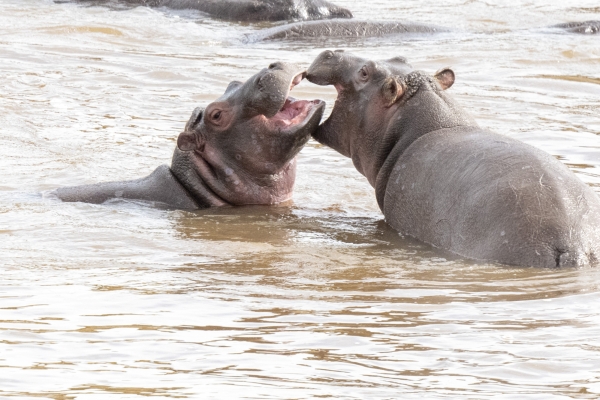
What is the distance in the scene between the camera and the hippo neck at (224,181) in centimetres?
738

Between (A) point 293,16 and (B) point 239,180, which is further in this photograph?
(A) point 293,16

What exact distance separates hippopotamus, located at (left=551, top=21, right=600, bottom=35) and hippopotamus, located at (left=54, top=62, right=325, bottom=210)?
8095mm

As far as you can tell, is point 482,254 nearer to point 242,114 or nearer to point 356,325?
point 356,325

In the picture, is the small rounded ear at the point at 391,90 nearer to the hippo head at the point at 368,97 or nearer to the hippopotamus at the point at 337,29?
the hippo head at the point at 368,97

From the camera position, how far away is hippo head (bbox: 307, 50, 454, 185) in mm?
6652

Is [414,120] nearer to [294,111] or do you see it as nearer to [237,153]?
[294,111]

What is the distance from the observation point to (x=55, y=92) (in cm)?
1134

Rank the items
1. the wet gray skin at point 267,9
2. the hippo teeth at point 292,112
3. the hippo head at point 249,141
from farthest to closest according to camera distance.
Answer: the wet gray skin at point 267,9, the hippo teeth at point 292,112, the hippo head at point 249,141

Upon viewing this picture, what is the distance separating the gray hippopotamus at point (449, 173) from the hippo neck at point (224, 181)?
0.53 meters

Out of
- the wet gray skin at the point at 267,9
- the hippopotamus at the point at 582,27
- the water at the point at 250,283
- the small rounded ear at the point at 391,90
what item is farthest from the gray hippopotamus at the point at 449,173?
the wet gray skin at the point at 267,9

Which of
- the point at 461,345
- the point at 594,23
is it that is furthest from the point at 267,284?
the point at 594,23

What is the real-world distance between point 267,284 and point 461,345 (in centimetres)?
134

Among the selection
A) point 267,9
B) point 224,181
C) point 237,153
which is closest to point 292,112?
point 237,153

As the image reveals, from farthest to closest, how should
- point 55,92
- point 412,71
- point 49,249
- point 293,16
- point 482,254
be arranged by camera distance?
1. point 293,16
2. point 55,92
3. point 412,71
4. point 49,249
5. point 482,254
